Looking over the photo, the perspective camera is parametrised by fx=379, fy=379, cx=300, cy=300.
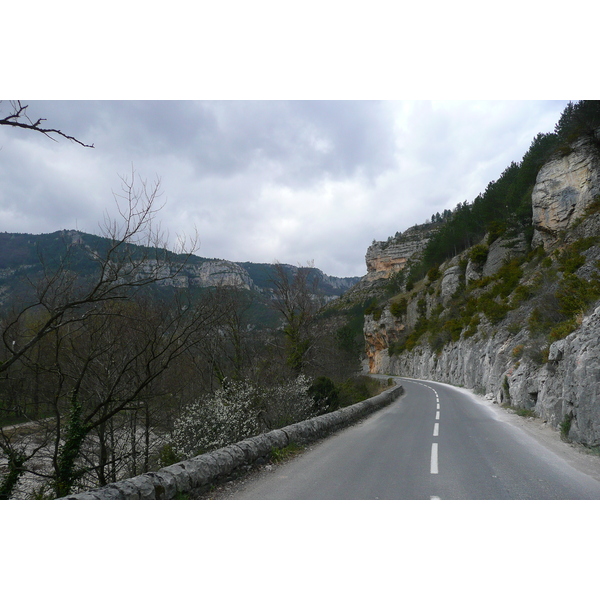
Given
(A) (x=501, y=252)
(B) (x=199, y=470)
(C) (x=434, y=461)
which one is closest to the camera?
→ (B) (x=199, y=470)

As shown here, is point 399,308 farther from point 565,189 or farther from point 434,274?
point 565,189

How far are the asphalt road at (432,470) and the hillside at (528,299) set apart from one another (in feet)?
5.15

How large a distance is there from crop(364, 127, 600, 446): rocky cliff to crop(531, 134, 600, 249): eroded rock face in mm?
75

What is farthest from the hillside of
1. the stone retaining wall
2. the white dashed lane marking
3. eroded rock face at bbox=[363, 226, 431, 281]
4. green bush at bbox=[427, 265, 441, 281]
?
eroded rock face at bbox=[363, 226, 431, 281]

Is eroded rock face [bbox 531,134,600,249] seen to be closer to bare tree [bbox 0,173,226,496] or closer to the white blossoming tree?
the white blossoming tree

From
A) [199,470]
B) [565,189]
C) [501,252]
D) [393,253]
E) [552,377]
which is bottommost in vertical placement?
[199,470]

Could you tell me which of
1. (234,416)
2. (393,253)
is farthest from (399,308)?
(393,253)

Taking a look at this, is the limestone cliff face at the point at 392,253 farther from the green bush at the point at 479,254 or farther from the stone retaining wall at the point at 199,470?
the stone retaining wall at the point at 199,470

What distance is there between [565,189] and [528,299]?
36.1 feet

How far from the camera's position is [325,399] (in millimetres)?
14797

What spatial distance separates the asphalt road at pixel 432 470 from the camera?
543 cm

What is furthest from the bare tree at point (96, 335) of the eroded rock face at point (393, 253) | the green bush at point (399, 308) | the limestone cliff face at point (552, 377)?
the eroded rock face at point (393, 253)

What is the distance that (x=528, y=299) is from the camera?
25.3m

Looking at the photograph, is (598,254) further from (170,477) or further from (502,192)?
(502,192)
